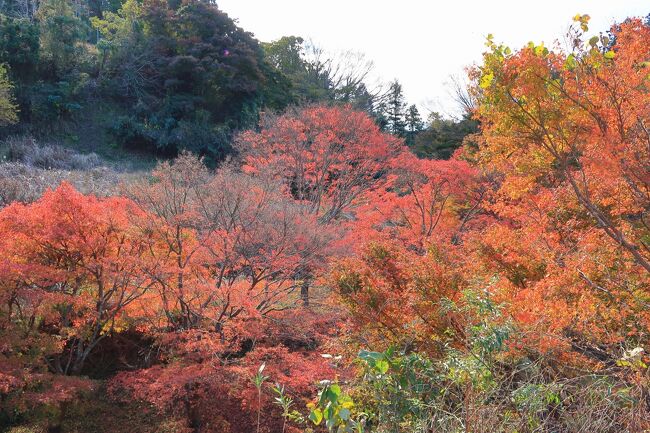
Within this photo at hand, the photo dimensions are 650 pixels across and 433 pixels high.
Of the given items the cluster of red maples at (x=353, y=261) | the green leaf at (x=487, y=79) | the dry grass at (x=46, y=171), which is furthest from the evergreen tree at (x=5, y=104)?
the green leaf at (x=487, y=79)

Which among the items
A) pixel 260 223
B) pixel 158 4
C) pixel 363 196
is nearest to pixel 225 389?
pixel 260 223

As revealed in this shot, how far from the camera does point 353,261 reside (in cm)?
838

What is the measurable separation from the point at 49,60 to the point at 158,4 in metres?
6.56

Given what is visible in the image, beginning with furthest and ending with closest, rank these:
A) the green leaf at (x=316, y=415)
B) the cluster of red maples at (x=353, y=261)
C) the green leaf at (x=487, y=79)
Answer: the cluster of red maples at (x=353, y=261) → the green leaf at (x=487, y=79) → the green leaf at (x=316, y=415)

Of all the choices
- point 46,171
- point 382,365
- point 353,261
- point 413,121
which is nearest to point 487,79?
point 382,365

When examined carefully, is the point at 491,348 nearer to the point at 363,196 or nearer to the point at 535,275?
the point at 535,275

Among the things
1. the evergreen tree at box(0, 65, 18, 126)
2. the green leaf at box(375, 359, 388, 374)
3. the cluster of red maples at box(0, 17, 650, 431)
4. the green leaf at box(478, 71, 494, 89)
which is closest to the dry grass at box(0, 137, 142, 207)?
the evergreen tree at box(0, 65, 18, 126)

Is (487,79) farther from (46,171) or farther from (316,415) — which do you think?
(46,171)

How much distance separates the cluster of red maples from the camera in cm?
529

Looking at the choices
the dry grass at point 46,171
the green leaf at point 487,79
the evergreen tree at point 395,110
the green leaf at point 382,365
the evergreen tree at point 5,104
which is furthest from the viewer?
the evergreen tree at point 395,110

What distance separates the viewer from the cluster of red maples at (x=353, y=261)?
208 inches

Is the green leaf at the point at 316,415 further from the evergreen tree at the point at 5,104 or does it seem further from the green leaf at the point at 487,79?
the evergreen tree at the point at 5,104

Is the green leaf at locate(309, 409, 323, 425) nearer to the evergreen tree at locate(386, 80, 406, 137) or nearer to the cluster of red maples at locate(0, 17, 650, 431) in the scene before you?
the cluster of red maples at locate(0, 17, 650, 431)

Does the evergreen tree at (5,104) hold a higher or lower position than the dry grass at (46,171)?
higher
